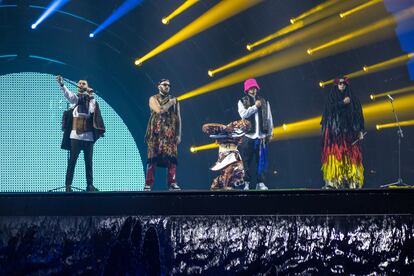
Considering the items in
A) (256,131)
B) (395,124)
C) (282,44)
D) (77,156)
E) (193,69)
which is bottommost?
(77,156)

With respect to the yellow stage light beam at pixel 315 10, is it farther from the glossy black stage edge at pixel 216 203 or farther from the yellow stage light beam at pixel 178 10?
the glossy black stage edge at pixel 216 203

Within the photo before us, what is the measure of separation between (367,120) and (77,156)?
3.41 meters

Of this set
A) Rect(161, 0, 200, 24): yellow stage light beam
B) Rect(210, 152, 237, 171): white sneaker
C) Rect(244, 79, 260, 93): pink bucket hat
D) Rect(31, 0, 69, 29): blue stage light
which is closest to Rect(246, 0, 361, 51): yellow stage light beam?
Rect(244, 79, 260, 93): pink bucket hat

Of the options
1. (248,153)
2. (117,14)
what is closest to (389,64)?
(248,153)

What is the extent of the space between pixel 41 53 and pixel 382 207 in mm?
5863

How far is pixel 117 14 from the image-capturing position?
7355 millimetres

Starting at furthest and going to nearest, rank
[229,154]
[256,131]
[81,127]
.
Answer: [229,154] < [256,131] < [81,127]

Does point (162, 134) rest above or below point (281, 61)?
below

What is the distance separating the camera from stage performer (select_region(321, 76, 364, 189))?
7.14m

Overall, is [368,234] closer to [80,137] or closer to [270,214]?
[270,214]

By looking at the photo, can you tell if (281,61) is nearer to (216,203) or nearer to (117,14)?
(117,14)

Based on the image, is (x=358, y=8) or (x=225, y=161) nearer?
(x=225, y=161)

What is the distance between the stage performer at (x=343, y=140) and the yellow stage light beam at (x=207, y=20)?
1.48 metres

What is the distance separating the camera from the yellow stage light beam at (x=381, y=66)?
761 cm
